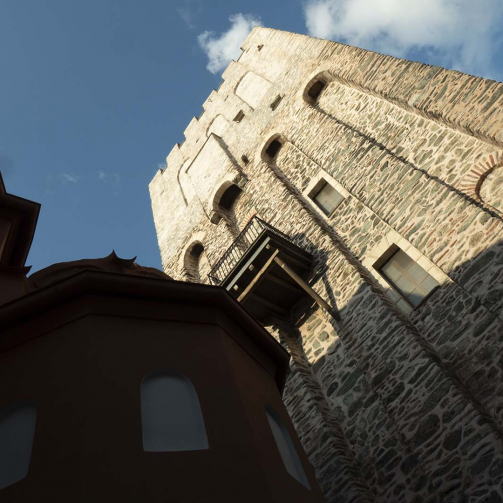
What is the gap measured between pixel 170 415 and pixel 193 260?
12.5 m

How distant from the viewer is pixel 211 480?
4453mm

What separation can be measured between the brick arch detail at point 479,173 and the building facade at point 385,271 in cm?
2

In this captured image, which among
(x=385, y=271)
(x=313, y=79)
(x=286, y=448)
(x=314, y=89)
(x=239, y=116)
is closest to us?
(x=286, y=448)

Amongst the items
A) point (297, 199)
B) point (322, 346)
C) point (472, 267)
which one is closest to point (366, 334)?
point (322, 346)

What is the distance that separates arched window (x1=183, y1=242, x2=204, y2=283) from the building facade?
60 centimetres

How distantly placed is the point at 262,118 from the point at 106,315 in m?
13.0

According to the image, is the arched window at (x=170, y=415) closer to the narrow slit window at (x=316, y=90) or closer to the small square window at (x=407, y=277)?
the small square window at (x=407, y=277)

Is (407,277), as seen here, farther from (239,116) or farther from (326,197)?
(239,116)

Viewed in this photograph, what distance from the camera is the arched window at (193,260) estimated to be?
1666 centimetres

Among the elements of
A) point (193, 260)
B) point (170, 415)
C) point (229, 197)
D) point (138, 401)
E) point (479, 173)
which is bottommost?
point (170, 415)

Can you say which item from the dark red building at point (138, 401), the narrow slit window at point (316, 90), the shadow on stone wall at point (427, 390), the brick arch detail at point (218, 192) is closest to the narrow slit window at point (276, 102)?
the narrow slit window at point (316, 90)

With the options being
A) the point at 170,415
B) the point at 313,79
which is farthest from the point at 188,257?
the point at 170,415

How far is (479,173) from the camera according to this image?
358 inches

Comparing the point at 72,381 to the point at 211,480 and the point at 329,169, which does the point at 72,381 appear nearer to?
the point at 211,480
